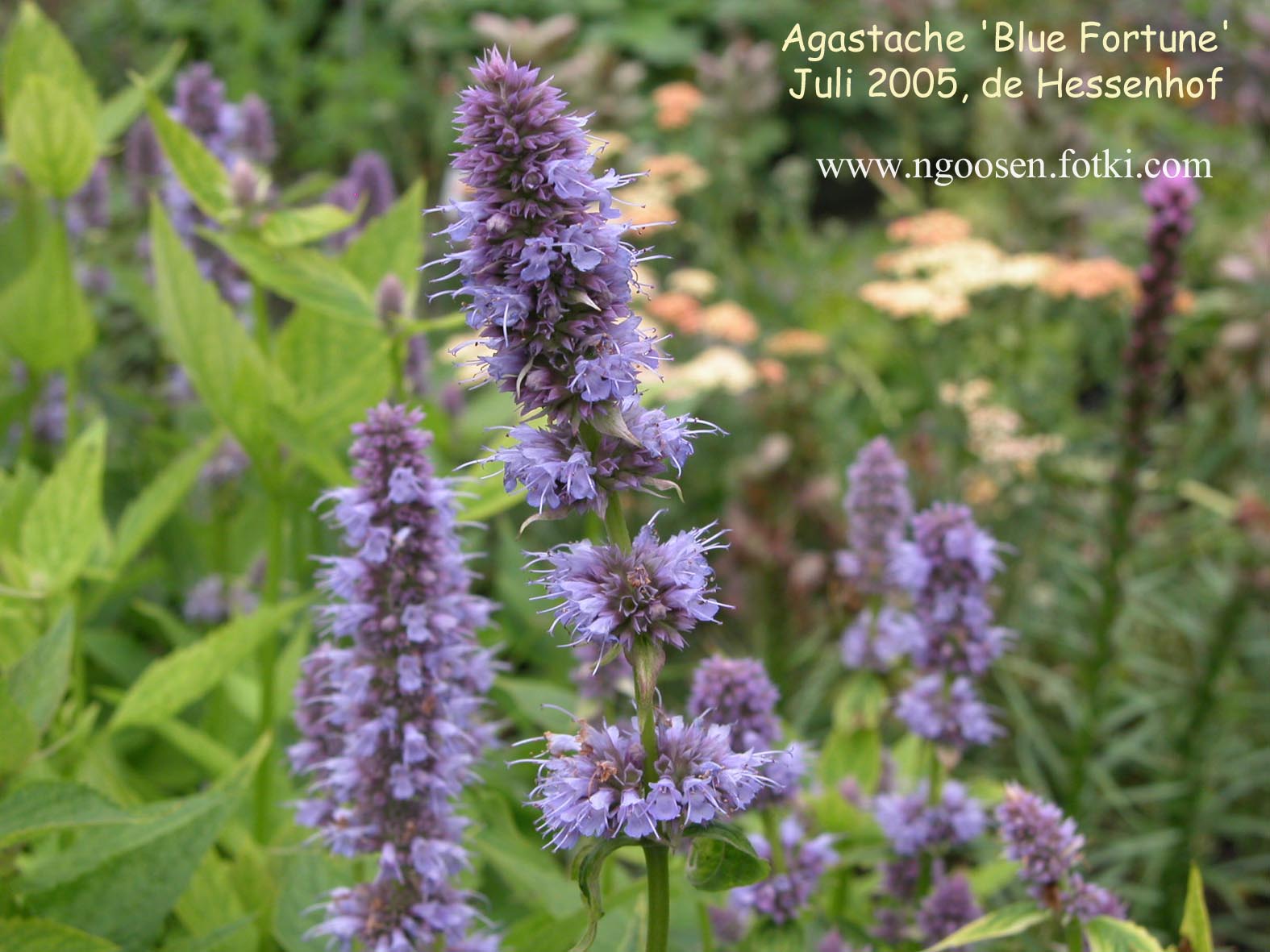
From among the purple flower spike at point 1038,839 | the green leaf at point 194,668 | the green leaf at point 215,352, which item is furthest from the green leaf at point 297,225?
the purple flower spike at point 1038,839

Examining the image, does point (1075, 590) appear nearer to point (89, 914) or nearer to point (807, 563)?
point (807, 563)

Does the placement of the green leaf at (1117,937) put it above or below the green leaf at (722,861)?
below

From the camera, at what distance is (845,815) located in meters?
2.33

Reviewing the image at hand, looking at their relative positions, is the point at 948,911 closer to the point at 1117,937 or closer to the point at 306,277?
the point at 1117,937

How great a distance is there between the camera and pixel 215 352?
8.17 ft

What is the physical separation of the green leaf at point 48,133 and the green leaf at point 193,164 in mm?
359

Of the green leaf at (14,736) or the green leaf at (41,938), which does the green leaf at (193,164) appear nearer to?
the green leaf at (14,736)

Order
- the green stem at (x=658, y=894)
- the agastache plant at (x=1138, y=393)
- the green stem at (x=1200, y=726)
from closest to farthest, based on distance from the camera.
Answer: the green stem at (x=658, y=894), the agastache plant at (x=1138, y=393), the green stem at (x=1200, y=726)

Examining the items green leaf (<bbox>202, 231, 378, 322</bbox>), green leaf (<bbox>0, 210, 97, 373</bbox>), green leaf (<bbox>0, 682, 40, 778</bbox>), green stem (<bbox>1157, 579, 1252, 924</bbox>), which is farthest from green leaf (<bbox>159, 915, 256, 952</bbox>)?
green stem (<bbox>1157, 579, 1252, 924</bbox>)

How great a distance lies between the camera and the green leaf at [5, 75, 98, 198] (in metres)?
2.65

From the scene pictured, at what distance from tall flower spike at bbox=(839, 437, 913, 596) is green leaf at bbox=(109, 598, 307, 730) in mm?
1140

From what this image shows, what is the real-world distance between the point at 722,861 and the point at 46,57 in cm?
258

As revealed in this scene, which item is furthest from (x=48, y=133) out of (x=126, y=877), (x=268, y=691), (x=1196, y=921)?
(x=1196, y=921)

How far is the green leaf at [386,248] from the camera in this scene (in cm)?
263
